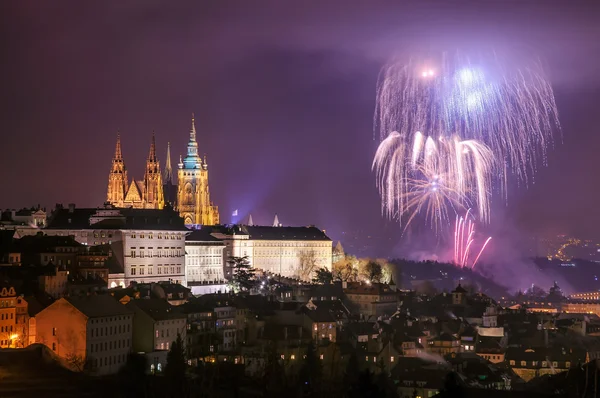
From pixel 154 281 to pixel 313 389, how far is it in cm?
4162

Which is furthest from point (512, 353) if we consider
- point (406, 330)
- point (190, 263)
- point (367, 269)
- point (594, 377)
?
point (367, 269)

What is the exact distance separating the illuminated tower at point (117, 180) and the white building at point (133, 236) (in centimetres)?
4110

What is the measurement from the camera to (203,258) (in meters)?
138

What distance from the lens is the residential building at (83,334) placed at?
73.8m

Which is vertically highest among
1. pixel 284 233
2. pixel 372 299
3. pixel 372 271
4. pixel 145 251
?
pixel 284 233

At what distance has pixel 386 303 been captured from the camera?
12375cm

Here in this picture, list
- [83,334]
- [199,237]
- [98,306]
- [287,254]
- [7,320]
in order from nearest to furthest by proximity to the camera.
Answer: [83,334]
[7,320]
[98,306]
[199,237]
[287,254]

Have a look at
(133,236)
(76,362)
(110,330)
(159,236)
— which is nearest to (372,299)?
(159,236)

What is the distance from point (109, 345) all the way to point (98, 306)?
2694mm

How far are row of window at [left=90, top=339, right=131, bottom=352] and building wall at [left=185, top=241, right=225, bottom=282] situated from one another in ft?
172

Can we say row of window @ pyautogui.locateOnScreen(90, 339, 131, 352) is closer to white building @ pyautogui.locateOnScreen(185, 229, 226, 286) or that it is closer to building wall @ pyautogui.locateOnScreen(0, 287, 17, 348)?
building wall @ pyautogui.locateOnScreen(0, 287, 17, 348)

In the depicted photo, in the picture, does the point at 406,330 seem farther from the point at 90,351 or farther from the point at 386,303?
the point at 90,351

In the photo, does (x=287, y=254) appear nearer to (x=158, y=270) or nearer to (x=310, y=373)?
(x=158, y=270)

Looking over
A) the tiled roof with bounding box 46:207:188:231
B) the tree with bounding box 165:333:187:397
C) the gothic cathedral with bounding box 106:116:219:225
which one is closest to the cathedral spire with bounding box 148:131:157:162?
the gothic cathedral with bounding box 106:116:219:225
